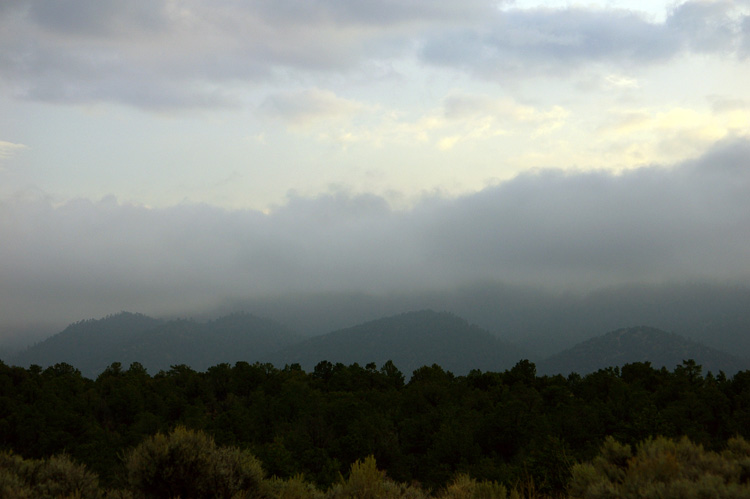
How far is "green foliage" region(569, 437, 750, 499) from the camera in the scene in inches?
461

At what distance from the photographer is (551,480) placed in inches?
967

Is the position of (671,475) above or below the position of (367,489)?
above

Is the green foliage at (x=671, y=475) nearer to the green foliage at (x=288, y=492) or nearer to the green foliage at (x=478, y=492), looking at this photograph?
the green foliage at (x=478, y=492)

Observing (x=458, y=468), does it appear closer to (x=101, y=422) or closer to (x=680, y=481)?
(x=680, y=481)

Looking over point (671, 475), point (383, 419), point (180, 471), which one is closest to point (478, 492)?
point (671, 475)

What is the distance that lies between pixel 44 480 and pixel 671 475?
59.3 ft

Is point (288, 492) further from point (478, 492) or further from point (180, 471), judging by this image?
point (478, 492)

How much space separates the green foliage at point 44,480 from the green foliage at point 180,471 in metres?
1.76

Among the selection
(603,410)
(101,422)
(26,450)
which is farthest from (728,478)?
(101,422)

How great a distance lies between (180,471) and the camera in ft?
53.3

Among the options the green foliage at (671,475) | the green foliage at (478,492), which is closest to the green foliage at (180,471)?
the green foliage at (478,492)

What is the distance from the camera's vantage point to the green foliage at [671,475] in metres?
11.7

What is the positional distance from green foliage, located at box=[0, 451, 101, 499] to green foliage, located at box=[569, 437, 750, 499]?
14626 millimetres

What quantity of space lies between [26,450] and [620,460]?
62.7 m
